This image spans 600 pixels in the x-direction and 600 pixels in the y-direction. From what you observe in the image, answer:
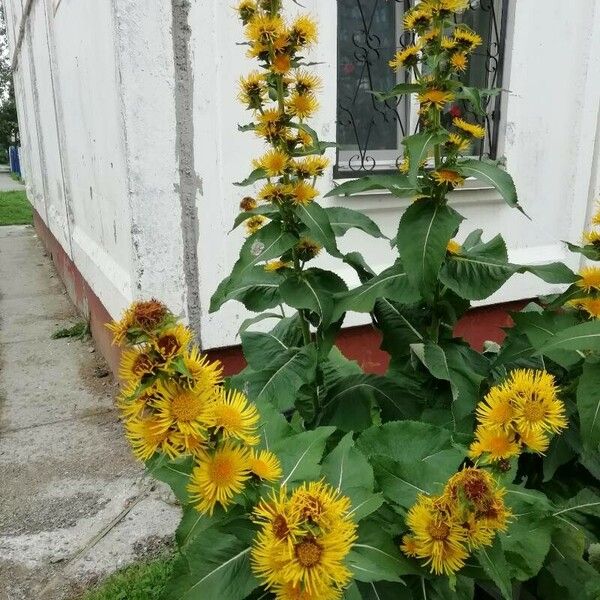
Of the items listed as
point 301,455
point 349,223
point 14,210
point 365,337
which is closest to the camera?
point 301,455

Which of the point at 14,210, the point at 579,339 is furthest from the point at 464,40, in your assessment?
the point at 14,210

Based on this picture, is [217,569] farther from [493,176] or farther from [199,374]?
[493,176]

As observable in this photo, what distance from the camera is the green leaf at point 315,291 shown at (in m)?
1.78

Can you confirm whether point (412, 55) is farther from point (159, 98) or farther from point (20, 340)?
point (20, 340)

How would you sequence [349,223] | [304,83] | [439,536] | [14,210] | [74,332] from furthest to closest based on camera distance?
[14,210] < [74,332] < [349,223] < [304,83] < [439,536]

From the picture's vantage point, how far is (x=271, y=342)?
2.07 metres

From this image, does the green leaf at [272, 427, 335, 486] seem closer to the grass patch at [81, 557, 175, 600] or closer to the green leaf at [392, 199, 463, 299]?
the green leaf at [392, 199, 463, 299]

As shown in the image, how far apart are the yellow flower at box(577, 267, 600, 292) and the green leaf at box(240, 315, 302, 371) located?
92 centimetres

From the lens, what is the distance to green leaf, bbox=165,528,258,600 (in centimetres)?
107

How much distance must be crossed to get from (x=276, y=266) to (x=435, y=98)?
2.39ft

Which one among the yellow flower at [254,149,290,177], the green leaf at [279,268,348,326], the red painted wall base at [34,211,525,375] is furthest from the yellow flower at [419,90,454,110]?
the red painted wall base at [34,211,525,375]

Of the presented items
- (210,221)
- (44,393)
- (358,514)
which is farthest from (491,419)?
(44,393)

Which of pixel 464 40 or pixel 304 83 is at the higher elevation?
pixel 464 40

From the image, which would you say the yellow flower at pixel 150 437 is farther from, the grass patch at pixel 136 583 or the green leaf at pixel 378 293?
the grass patch at pixel 136 583
